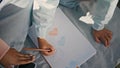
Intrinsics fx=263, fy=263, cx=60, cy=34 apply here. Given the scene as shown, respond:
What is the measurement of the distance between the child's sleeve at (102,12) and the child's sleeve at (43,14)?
8.8 inches

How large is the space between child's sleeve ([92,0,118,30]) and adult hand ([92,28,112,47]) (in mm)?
25

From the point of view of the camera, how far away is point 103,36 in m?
1.30

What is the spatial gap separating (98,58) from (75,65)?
13cm

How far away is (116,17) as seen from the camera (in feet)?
4.63

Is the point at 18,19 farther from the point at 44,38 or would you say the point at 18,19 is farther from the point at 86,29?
the point at 86,29

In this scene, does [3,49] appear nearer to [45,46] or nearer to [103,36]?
[45,46]

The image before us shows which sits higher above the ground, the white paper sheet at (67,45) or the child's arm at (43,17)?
the child's arm at (43,17)

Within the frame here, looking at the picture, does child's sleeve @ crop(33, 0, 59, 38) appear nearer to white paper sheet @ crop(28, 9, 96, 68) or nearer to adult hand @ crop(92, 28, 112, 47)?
white paper sheet @ crop(28, 9, 96, 68)

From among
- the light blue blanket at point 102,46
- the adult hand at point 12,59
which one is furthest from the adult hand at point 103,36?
the adult hand at point 12,59

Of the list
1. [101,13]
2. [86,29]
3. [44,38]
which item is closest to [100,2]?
[101,13]

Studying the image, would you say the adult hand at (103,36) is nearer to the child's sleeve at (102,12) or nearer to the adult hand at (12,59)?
the child's sleeve at (102,12)

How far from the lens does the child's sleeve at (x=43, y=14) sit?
1089 millimetres

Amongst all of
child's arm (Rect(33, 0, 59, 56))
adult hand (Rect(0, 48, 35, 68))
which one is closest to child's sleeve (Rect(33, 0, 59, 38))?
child's arm (Rect(33, 0, 59, 56))

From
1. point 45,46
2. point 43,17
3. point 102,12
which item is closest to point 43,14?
point 43,17
